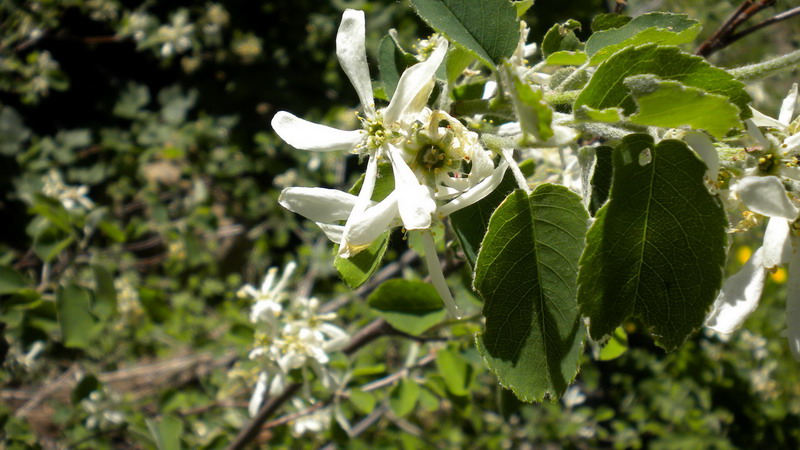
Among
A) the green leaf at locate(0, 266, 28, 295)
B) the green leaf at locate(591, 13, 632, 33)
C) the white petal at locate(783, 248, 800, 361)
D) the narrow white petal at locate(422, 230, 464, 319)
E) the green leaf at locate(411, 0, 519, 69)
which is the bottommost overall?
the green leaf at locate(0, 266, 28, 295)

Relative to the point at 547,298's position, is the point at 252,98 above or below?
below

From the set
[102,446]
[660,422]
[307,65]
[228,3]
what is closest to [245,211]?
[307,65]

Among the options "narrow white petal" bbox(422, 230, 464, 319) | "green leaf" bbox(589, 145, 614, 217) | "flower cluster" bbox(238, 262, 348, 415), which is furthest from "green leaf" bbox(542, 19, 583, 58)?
"flower cluster" bbox(238, 262, 348, 415)

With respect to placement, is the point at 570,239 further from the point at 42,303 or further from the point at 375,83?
the point at 42,303

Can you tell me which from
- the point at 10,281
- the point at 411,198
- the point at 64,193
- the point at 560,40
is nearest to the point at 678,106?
the point at 411,198

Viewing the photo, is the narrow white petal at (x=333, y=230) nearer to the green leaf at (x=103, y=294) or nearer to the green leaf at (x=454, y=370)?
the green leaf at (x=454, y=370)

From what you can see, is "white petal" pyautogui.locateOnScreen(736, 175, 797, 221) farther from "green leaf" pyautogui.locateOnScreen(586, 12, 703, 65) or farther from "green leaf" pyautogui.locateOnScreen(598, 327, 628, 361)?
→ "green leaf" pyautogui.locateOnScreen(598, 327, 628, 361)

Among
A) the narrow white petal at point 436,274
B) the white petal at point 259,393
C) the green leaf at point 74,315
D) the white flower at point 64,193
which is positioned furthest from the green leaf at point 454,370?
the white flower at point 64,193
